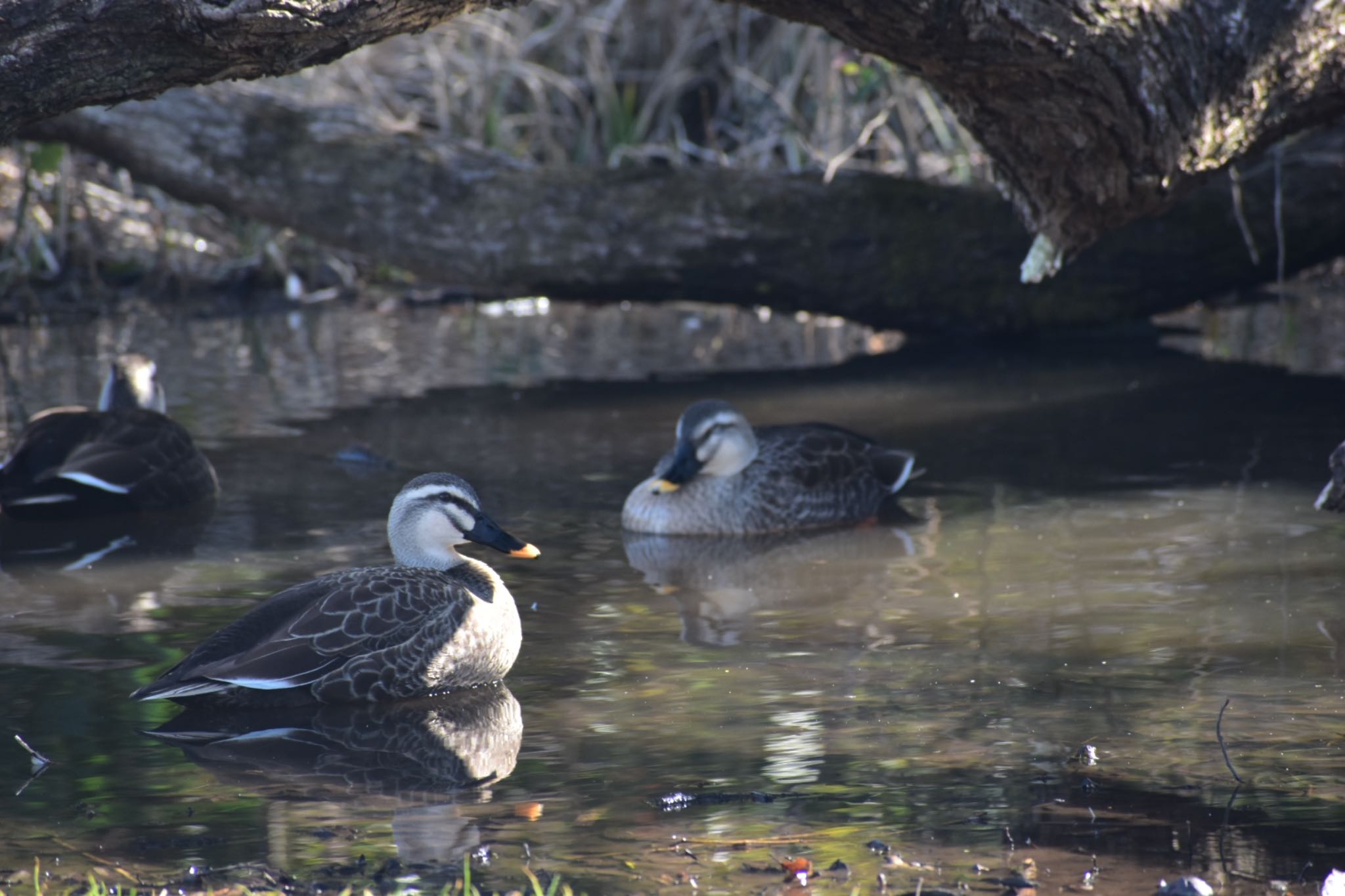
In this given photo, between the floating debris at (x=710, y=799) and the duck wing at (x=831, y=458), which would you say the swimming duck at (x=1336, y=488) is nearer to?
the floating debris at (x=710, y=799)

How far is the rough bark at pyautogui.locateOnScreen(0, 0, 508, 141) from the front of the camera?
4836 millimetres

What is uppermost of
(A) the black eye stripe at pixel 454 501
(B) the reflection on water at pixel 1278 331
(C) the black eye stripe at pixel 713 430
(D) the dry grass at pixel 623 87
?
(D) the dry grass at pixel 623 87

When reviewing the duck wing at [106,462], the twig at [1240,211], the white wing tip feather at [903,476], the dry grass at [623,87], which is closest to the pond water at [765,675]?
the white wing tip feather at [903,476]

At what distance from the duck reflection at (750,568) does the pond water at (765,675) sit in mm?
27

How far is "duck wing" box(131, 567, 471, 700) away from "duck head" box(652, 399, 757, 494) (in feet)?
7.74

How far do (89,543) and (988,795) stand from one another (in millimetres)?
4831

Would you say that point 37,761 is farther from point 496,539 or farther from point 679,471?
point 679,471

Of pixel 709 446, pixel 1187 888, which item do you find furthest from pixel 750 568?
pixel 1187 888

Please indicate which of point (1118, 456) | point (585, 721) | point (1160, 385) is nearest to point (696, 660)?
point (585, 721)

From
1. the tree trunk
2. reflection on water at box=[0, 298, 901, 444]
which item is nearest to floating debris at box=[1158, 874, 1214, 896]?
the tree trunk

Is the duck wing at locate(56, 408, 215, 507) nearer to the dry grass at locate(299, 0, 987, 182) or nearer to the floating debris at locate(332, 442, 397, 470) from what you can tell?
the floating debris at locate(332, 442, 397, 470)

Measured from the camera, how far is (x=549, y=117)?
16797 millimetres

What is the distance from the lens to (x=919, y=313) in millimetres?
12477

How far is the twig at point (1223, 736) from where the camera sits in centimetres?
433
